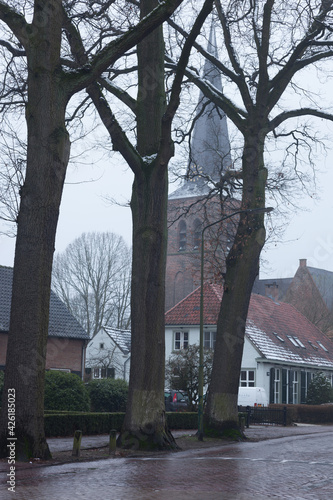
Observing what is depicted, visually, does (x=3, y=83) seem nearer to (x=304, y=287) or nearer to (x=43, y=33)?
(x=43, y=33)

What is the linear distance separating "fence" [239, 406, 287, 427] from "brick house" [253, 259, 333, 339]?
30766 mm

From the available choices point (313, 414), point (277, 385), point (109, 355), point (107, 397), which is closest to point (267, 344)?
point (277, 385)

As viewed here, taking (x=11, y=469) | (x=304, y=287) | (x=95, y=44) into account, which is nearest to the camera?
(x=11, y=469)

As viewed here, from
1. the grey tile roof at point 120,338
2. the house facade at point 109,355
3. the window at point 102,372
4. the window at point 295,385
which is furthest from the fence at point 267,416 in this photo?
the window at point 102,372

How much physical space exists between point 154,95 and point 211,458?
917cm

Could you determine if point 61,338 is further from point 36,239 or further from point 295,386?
point 36,239

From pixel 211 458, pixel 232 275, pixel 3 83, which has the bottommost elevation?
pixel 211 458

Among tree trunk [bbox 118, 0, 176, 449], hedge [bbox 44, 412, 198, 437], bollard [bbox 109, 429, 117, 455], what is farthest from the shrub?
bollard [bbox 109, 429, 117, 455]

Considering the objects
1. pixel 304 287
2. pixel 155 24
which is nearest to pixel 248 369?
pixel 155 24

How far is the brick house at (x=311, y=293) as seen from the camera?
66.9 meters

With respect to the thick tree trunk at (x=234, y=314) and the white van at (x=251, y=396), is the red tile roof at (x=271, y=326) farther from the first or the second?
the thick tree trunk at (x=234, y=314)

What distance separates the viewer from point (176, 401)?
109ft

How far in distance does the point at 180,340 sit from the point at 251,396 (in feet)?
26.8

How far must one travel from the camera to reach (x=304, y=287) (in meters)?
74.1
